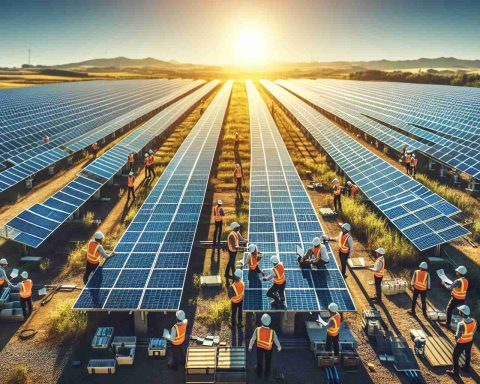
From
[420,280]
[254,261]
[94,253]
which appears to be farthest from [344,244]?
[94,253]

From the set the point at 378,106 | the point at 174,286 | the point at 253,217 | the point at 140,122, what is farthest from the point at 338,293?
the point at 378,106

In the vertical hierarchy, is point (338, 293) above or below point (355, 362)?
above

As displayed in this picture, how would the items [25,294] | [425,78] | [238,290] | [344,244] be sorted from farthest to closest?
1. [425,78]
2. [344,244]
3. [25,294]
4. [238,290]

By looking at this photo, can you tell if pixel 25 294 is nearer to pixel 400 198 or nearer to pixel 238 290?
pixel 238 290

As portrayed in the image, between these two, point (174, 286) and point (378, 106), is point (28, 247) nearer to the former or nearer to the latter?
point (174, 286)

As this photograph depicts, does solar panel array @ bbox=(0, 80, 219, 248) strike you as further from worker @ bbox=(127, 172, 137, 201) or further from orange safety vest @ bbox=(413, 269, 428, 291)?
orange safety vest @ bbox=(413, 269, 428, 291)

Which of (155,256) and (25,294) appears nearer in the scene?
(25,294)

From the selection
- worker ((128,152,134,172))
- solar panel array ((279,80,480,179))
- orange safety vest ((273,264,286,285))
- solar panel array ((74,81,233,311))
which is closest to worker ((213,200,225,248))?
solar panel array ((74,81,233,311))
